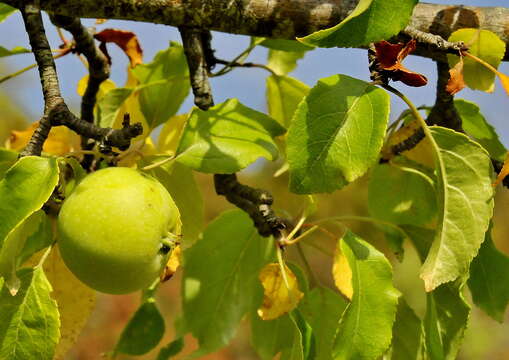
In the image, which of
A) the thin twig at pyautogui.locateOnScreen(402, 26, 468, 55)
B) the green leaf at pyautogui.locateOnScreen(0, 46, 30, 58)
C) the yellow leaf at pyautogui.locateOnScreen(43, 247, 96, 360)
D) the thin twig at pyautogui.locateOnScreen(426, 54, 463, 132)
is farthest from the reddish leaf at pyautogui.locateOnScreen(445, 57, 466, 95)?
the green leaf at pyautogui.locateOnScreen(0, 46, 30, 58)

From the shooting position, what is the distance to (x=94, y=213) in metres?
0.54

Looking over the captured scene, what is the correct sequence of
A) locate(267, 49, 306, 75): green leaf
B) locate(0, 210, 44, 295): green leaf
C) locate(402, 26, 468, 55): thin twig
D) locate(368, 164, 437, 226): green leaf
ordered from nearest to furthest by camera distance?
1. locate(0, 210, 44, 295): green leaf
2. locate(402, 26, 468, 55): thin twig
3. locate(368, 164, 437, 226): green leaf
4. locate(267, 49, 306, 75): green leaf

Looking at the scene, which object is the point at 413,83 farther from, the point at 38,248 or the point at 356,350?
the point at 38,248

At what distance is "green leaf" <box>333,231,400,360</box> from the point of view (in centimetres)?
57

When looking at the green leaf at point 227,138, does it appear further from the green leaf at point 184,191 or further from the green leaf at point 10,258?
the green leaf at point 10,258

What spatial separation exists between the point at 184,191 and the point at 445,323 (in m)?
0.32

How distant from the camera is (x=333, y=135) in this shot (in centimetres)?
55

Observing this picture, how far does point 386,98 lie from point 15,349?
406 mm

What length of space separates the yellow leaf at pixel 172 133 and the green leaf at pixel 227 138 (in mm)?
214

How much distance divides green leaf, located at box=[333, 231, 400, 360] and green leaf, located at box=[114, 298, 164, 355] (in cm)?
30

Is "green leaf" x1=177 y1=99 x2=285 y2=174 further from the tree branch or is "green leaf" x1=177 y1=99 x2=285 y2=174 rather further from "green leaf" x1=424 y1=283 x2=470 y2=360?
"green leaf" x1=424 y1=283 x2=470 y2=360

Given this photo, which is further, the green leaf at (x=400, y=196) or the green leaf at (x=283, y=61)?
the green leaf at (x=283, y=61)

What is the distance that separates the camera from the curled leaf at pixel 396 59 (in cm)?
56

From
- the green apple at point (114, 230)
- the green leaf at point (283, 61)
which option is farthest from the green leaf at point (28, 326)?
the green leaf at point (283, 61)
